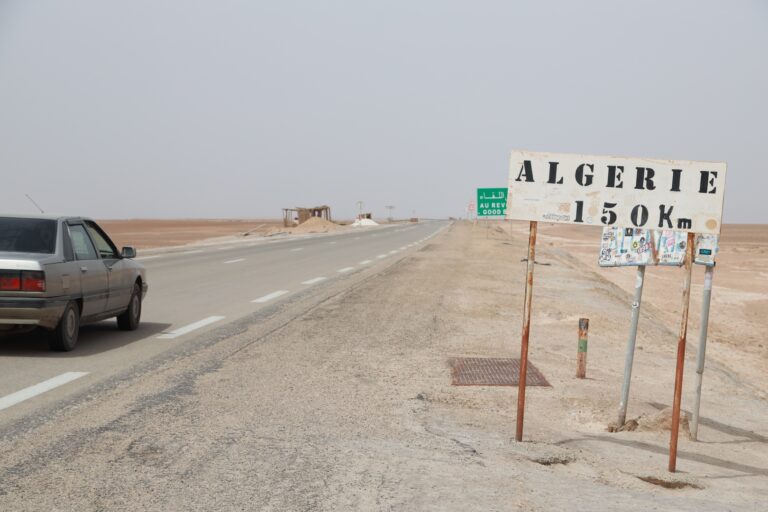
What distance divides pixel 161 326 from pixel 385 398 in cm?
502

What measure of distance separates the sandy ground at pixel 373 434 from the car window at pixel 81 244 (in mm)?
1659

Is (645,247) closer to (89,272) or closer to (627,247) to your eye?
(627,247)

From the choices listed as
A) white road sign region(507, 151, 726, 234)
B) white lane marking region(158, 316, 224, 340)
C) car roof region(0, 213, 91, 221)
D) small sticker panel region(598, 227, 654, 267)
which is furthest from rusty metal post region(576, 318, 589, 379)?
car roof region(0, 213, 91, 221)

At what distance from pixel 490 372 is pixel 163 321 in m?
5.24

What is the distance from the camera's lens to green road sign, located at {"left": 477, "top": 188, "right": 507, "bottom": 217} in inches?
1800

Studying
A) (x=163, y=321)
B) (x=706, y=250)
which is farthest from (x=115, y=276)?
(x=706, y=250)

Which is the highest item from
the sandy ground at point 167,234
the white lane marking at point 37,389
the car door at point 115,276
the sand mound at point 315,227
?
the car door at point 115,276

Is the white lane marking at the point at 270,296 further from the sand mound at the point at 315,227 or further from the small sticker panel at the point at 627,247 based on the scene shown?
the sand mound at the point at 315,227

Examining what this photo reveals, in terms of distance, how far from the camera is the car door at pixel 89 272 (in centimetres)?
878

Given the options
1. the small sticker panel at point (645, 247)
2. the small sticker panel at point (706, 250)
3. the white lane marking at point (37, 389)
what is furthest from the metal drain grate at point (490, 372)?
the white lane marking at point (37, 389)

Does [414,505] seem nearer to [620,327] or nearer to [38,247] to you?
[38,247]

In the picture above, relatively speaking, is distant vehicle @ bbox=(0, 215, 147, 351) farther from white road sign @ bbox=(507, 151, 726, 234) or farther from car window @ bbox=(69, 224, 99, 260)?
white road sign @ bbox=(507, 151, 726, 234)

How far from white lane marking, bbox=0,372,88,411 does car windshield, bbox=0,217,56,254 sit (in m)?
1.82

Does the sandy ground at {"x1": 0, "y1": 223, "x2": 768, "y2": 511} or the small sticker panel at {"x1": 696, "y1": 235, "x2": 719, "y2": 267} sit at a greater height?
the small sticker panel at {"x1": 696, "y1": 235, "x2": 719, "y2": 267}
